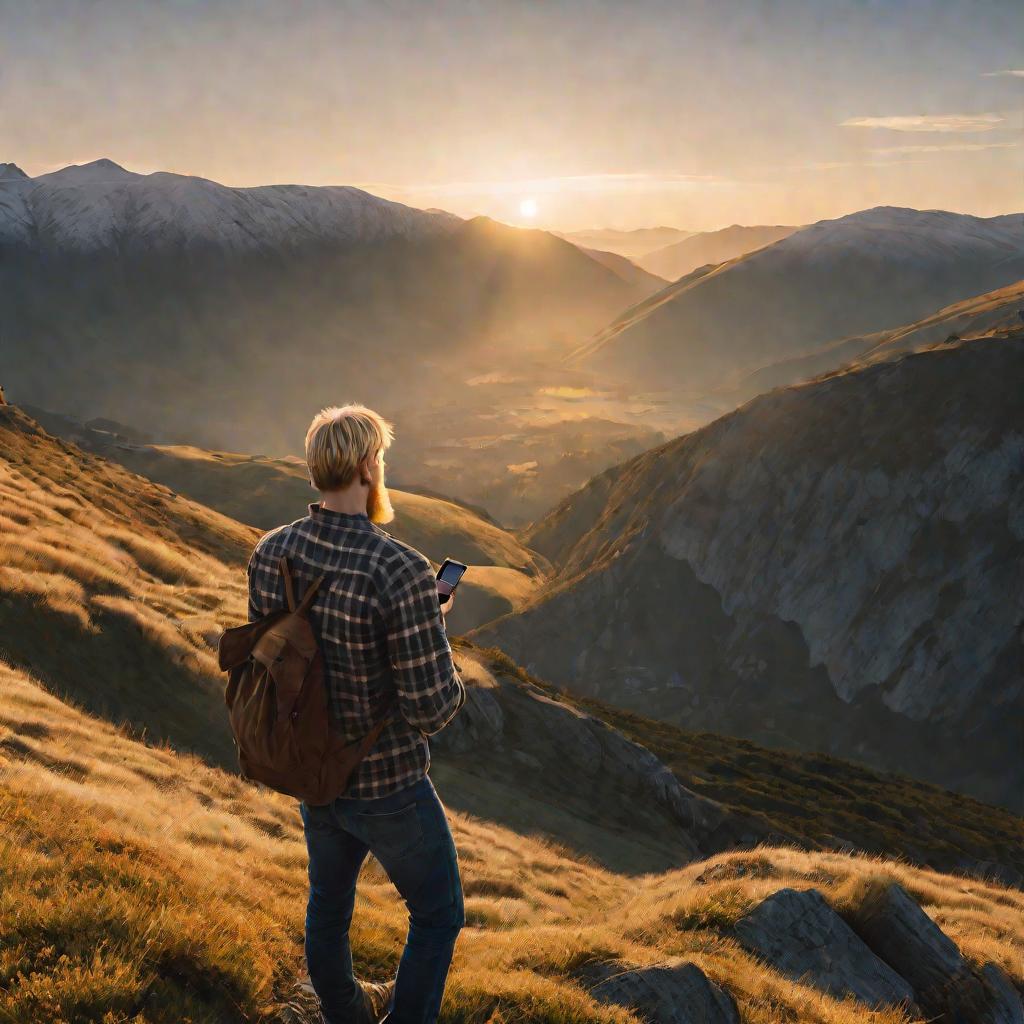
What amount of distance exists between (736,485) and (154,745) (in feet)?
210

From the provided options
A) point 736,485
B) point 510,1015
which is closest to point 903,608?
point 736,485

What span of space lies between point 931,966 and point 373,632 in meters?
9.05

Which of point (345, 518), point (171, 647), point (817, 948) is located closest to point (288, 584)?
point (345, 518)

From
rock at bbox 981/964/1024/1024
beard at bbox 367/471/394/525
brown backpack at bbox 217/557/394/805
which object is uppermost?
beard at bbox 367/471/394/525

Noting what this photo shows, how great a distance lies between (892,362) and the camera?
70.0 m

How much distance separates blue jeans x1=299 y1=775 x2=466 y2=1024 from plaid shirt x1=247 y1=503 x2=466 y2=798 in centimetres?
16

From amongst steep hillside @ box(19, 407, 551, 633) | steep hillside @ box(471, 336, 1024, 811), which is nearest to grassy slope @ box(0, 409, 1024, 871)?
steep hillside @ box(471, 336, 1024, 811)

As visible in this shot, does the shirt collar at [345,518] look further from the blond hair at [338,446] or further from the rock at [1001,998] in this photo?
the rock at [1001,998]

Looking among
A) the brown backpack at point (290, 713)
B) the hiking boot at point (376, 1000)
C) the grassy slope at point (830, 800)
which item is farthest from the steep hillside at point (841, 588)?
the brown backpack at point (290, 713)

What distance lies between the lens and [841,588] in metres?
63.5

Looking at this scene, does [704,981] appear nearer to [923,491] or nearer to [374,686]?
[374,686]

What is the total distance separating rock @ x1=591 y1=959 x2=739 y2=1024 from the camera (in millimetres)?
6539

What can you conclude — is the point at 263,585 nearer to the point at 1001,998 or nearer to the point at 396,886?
the point at 396,886

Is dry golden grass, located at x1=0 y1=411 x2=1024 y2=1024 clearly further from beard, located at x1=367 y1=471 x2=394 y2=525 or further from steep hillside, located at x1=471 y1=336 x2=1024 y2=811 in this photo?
steep hillside, located at x1=471 y1=336 x2=1024 y2=811
